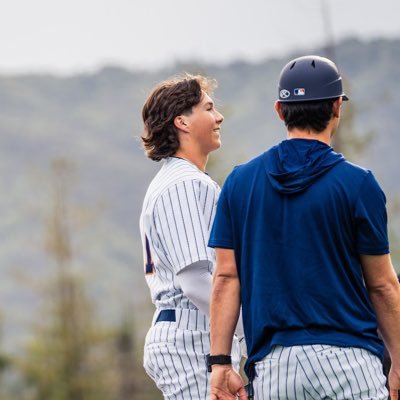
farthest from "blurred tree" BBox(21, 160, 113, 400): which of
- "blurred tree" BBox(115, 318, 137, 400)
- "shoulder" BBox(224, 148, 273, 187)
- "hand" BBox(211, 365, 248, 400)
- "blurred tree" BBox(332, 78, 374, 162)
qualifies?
"shoulder" BBox(224, 148, 273, 187)

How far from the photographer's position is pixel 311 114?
425cm

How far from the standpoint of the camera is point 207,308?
4.72 m

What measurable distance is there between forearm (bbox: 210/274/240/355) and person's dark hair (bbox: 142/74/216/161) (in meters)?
0.98

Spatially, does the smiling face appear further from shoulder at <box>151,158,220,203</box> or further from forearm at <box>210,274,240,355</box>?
forearm at <box>210,274,240,355</box>

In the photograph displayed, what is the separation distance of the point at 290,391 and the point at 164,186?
116 centimetres

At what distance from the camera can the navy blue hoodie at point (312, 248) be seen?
409 centimetres

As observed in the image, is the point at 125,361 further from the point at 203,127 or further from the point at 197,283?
the point at 197,283

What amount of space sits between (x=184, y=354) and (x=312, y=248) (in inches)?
34.7

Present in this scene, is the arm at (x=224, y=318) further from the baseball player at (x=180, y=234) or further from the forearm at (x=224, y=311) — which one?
the baseball player at (x=180, y=234)

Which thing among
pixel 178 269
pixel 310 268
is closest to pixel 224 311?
pixel 310 268

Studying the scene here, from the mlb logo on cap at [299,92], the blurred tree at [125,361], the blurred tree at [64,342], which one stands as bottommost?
the blurred tree at [125,361]

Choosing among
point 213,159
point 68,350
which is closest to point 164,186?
point 213,159

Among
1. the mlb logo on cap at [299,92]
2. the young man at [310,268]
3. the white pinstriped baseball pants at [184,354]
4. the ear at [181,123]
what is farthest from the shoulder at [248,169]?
the ear at [181,123]

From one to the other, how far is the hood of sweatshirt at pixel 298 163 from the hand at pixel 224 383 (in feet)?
2.24
